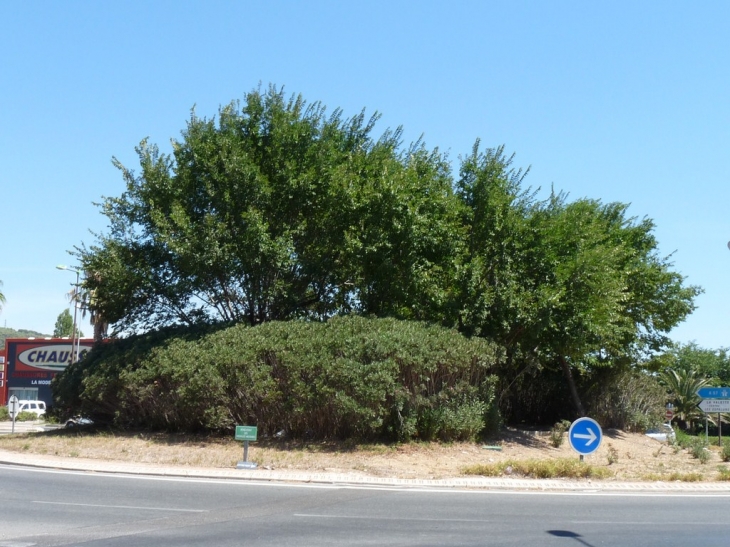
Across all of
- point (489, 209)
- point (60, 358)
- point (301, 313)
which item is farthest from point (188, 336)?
point (60, 358)

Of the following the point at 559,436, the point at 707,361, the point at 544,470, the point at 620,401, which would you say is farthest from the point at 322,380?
the point at 707,361

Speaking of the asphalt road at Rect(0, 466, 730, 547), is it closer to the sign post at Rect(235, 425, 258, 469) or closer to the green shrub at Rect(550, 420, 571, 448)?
the sign post at Rect(235, 425, 258, 469)

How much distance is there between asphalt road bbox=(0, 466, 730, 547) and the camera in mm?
9844

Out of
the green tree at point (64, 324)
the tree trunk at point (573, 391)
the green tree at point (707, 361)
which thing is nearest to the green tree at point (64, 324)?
the green tree at point (64, 324)

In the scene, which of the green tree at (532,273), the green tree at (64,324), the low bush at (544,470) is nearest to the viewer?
the low bush at (544,470)

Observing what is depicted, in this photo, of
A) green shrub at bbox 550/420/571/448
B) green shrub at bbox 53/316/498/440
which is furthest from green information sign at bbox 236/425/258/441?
green shrub at bbox 550/420/571/448

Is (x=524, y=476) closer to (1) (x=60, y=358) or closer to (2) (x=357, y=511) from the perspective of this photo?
(2) (x=357, y=511)

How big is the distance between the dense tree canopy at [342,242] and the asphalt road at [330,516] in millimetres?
8546

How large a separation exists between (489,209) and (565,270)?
2.96m

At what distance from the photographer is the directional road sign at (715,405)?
2444cm

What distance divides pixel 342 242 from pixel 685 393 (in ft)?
124

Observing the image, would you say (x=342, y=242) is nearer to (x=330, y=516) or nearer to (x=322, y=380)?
(x=322, y=380)

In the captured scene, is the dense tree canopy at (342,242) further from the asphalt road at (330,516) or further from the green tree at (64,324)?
the green tree at (64,324)

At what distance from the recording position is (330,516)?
11.8 meters
